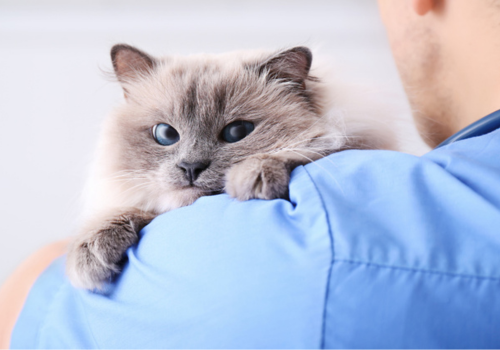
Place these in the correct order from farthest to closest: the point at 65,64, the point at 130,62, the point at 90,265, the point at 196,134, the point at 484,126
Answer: the point at 65,64 < the point at 130,62 < the point at 196,134 < the point at 90,265 < the point at 484,126

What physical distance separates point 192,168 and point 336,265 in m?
0.62

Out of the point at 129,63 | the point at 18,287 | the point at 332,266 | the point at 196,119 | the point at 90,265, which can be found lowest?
the point at 18,287

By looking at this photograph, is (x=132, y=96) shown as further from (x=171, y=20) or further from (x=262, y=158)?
(x=171, y=20)

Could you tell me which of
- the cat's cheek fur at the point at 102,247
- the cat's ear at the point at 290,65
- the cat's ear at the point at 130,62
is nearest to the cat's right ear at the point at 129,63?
the cat's ear at the point at 130,62

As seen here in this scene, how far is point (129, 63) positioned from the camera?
1550 mm

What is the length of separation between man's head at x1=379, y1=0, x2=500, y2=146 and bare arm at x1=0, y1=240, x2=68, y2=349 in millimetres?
1618

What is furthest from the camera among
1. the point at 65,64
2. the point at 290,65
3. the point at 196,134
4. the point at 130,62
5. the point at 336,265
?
the point at 65,64

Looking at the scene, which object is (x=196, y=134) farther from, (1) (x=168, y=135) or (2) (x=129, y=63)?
(2) (x=129, y=63)

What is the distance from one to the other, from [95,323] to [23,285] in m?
0.64

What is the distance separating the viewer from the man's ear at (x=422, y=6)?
1.29m

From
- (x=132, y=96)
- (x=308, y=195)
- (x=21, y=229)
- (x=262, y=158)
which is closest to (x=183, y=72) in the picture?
(x=132, y=96)

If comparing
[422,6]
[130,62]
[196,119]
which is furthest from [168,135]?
[422,6]

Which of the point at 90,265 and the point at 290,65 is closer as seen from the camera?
the point at 90,265

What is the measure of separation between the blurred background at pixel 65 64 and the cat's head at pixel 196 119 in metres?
1.48
